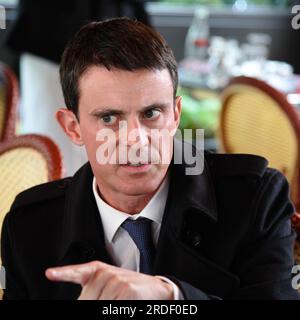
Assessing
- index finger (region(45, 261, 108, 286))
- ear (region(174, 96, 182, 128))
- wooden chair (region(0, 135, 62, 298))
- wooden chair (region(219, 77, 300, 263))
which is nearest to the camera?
index finger (region(45, 261, 108, 286))

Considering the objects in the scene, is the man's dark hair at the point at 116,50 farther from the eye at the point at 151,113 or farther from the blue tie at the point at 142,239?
the blue tie at the point at 142,239

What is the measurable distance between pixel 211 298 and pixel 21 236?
0.25m

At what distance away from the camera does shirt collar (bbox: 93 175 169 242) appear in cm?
76

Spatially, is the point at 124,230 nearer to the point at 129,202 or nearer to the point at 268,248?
the point at 129,202

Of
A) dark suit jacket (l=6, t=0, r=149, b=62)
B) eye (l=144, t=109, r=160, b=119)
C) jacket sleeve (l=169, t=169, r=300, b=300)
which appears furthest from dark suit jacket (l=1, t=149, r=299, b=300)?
dark suit jacket (l=6, t=0, r=149, b=62)

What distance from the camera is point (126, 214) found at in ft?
2.48

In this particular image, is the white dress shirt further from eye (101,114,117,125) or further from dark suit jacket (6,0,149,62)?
dark suit jacket (6,0,149,62)

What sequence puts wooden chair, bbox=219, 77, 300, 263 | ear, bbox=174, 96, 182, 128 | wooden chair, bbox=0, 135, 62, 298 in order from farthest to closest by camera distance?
wooden chair, bbox=219, 77, 300, 263 < wooden chair, bbox=0, 135, 62, 298 < ear, bbox=174, 96, 182, 128

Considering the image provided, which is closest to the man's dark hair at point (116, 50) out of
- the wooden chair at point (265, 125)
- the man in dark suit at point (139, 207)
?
the man in dark suit at point (139, 207)

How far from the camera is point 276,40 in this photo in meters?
3.56

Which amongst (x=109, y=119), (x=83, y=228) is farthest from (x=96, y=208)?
(x=109, y=119)

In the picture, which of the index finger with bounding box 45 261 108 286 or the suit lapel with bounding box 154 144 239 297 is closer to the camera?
the index finger with bounding box 45 261 108 286

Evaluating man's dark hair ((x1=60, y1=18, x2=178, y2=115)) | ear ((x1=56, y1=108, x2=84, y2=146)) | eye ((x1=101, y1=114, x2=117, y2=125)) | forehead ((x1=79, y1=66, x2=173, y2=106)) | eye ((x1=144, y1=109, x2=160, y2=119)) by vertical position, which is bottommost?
ear ((x1=56, y1=108, x2=84, y2=146))
